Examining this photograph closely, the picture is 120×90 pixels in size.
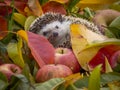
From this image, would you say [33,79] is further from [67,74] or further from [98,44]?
[98,44]

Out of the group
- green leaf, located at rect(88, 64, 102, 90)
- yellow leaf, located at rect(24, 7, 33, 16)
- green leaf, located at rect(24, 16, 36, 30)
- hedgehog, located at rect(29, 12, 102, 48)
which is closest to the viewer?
green leaf, located at rect(88, 64, 102, 90)

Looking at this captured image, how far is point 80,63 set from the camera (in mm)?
941

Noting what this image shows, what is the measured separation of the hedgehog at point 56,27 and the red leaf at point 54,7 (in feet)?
0.41

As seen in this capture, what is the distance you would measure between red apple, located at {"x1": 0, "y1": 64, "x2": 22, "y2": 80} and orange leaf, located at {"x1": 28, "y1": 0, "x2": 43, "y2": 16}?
1.28 ft

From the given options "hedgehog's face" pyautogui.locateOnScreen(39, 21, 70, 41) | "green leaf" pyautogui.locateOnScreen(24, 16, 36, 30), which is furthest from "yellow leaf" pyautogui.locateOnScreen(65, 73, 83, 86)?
"green leaf" pyautogui.locateOnScreen(24, 16, 36, 30)

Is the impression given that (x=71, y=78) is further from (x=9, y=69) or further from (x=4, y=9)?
(x=4, y=9)

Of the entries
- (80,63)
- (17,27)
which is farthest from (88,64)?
(17,27)

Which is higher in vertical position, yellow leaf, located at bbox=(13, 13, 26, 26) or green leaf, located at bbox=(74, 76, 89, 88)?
yellow leaf, located at bbox=(13, 13, 26, 26)

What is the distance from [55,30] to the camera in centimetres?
111

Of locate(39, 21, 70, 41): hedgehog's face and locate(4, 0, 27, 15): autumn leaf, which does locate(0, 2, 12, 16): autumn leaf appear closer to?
locate(4, 0, 27, 15): autumn leaf

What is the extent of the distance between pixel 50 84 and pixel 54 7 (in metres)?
0.56

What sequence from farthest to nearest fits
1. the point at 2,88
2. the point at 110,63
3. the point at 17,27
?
1. the point at 17,27
2. the point at 110,63
3. the point at 2,88

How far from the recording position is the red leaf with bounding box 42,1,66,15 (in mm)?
1324

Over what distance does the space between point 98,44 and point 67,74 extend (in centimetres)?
11
